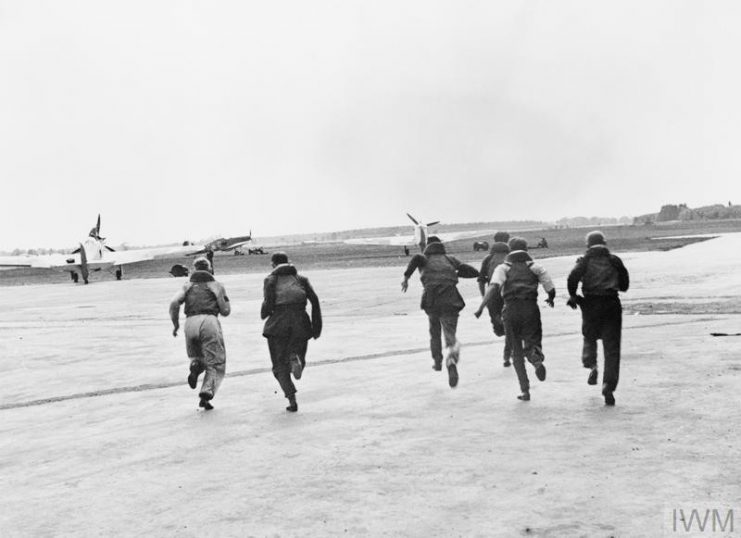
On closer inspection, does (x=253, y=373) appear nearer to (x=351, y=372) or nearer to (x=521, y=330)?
(x=351, y=372)

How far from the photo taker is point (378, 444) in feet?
23.6

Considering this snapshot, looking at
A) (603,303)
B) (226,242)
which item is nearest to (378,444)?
(603,303)

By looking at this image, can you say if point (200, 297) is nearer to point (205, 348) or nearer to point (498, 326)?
point (205, 348)

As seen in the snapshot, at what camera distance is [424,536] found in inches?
195

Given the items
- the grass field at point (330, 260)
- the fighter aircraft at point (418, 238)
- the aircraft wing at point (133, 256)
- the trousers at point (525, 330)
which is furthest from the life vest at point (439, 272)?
the fighter aircraft at point (418, 238)

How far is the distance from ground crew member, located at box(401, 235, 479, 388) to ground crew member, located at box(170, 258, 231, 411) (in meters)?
2.78

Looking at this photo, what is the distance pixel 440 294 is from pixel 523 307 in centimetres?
156

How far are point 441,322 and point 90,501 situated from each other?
5.66 meters

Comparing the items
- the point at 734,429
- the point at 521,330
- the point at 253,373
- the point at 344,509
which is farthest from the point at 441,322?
the point at 344,509

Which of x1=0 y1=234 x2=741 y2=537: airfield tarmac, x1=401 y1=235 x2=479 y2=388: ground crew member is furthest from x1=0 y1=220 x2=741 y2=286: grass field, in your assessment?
x1=401 y1=235 x2=479 y2=388: ground crew member

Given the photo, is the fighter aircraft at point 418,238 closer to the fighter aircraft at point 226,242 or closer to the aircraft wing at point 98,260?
the aircraft wing at point 98,260

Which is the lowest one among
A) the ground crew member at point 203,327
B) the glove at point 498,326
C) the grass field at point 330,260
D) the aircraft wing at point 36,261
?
the grass field at point 330,260

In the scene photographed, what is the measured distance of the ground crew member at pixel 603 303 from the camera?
27.2ft

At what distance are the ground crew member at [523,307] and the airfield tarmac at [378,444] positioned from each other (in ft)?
1.67
